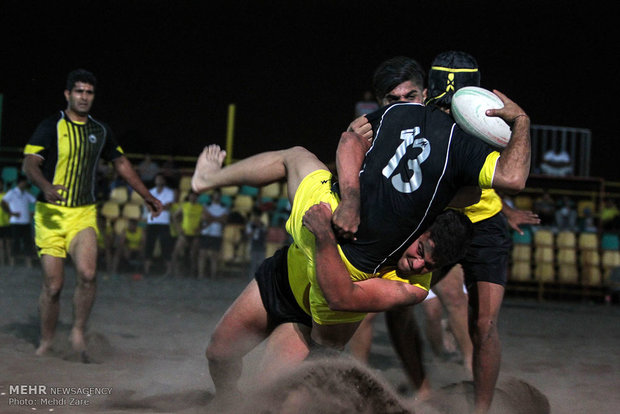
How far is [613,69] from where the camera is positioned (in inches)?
723

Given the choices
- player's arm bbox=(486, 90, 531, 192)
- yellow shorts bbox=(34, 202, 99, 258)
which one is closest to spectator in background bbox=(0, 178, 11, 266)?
yellow shorts bbox=(34, 202, 99, 258)

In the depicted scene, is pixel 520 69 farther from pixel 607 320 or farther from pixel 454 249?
pixel 454 249

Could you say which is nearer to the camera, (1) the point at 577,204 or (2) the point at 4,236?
(2) the point at 4,236

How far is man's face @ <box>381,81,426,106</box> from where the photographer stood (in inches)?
162

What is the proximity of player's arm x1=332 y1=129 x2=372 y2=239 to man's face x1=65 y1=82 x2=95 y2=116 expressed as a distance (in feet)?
10.5

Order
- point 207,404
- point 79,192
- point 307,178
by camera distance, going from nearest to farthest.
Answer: point 307,178 < point 207,404 < point 79,192

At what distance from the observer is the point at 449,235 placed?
3184mm

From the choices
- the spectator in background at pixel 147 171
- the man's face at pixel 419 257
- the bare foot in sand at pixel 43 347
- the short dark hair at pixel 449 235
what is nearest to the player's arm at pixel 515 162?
the short dark hair at pixel 449 235

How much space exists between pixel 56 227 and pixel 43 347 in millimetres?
902

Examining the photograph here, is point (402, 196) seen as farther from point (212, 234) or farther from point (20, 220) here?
point (20, 220)

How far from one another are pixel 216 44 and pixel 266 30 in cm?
122

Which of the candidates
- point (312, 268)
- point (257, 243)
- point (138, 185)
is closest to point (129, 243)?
point (257, 243)

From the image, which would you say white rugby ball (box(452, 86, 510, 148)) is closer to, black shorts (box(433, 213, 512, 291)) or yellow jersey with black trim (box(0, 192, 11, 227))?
black shorts (box(433, 213, 512, 291))

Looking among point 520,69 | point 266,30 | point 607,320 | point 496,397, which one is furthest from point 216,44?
point 496,397
